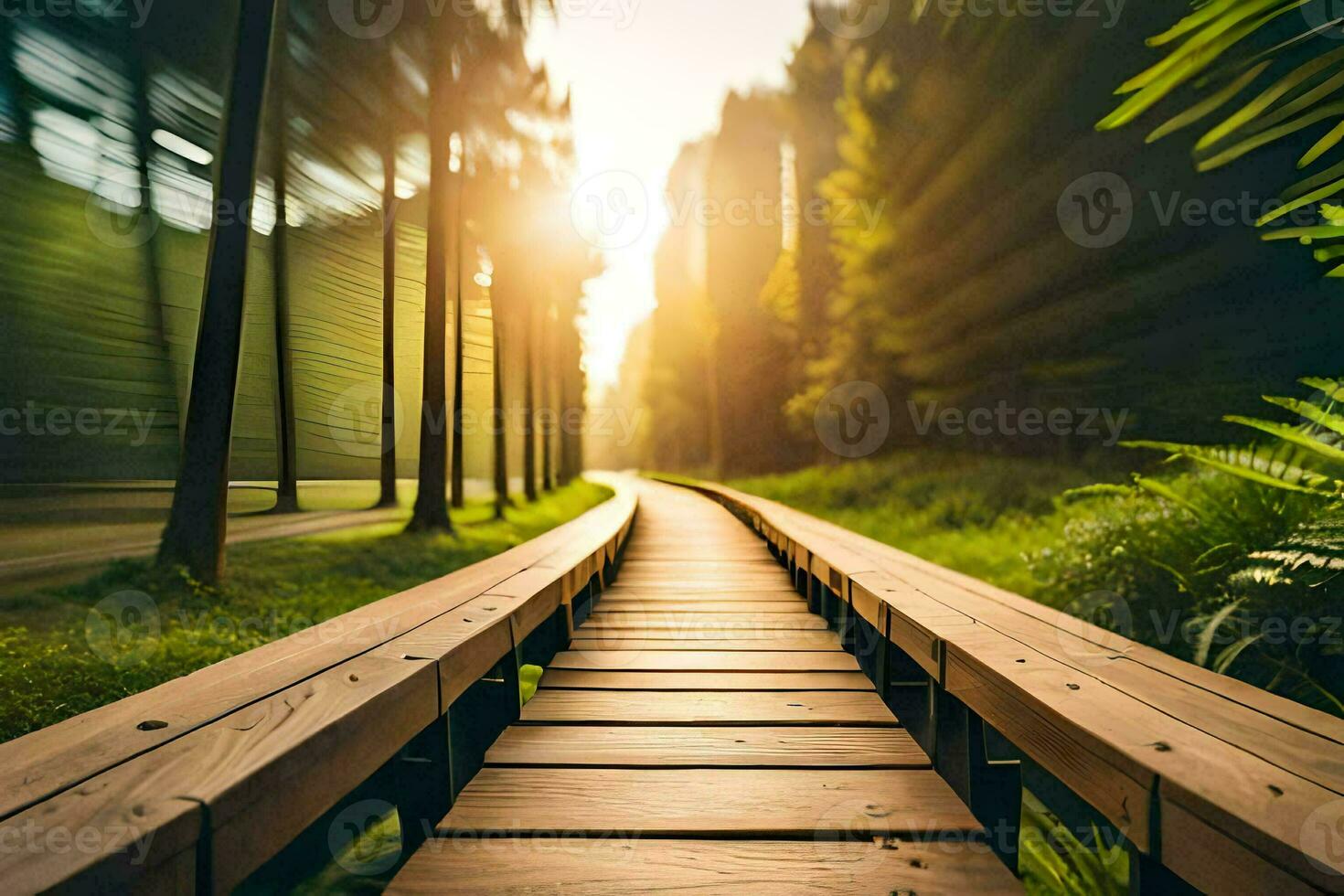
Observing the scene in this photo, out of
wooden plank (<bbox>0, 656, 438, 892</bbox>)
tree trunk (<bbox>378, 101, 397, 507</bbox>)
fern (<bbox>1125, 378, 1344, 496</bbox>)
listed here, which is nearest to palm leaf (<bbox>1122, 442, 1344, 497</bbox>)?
fern (<bbox>1125, 378, 1344, 496</bbox>)

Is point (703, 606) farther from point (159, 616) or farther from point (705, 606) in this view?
point (159, 616)

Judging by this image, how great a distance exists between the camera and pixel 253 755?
119 centimetres

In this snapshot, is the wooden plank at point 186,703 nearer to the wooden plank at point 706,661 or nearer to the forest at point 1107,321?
the wooden plank at point 706,661

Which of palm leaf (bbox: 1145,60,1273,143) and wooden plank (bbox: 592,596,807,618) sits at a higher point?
palm leaf (bbox: 1145,60,1273,143)

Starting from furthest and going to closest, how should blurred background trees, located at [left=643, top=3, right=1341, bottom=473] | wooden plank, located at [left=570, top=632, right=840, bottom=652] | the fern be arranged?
1. blurred background trees, located at [left=643, top=3, right=1341, bottom=473]
2. wooden plank, located at [left=570, top=632, right=840, bottom=652]
3. the fern

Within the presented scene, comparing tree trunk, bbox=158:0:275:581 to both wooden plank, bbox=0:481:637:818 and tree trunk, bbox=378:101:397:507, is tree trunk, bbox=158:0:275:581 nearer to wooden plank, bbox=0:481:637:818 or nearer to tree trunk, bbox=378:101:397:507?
tree trunk, bbox=378:101:397:507

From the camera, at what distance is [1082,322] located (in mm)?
8078

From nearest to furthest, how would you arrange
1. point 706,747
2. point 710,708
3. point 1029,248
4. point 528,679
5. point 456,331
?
point 706,747, point 710,708, point 528,679, point 456,331, point 1029,248

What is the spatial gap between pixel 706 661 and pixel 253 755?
2.69 meters

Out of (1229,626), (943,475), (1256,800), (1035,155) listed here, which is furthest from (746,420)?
(1256,800)

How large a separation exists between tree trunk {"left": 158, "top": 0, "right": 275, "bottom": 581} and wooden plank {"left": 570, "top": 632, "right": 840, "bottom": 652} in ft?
9.40

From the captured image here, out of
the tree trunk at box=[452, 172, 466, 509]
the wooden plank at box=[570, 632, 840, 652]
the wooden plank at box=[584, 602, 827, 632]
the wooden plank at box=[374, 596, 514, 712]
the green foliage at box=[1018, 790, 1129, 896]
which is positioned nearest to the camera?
the wooden plank at box=[374, 596, 514, 712]

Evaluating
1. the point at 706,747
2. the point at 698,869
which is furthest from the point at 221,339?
the point at 698,869

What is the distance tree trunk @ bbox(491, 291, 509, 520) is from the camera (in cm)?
1275
